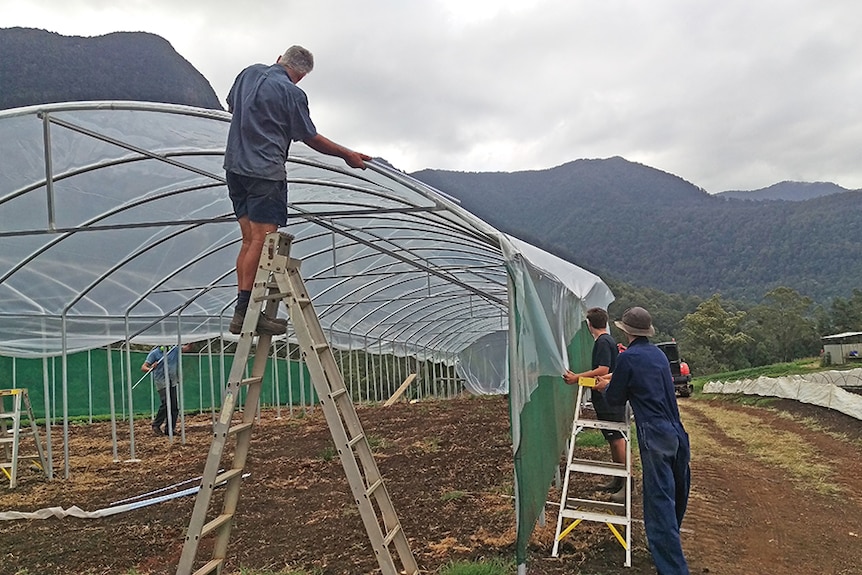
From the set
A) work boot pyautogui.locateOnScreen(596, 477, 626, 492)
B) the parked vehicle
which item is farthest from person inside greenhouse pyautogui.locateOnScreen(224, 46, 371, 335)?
the parked vehicle

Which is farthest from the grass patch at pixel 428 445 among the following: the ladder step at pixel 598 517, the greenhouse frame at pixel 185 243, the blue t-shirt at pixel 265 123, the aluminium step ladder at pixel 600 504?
the blue t-shirt at pixel 265 123

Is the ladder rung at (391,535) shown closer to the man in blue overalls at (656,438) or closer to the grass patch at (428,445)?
the man in blue overalls at (656,438)

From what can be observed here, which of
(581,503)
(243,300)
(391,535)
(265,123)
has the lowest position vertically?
(581,503)

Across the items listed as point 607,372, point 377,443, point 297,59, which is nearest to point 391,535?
point 297,59

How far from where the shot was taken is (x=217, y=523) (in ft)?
10.6

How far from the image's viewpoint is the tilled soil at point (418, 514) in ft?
16.3

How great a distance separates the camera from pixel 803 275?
79.5 m

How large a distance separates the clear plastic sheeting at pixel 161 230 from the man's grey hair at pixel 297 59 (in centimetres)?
122

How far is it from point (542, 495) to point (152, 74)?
220ft

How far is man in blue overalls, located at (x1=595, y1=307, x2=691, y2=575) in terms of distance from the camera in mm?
Answer: 4082

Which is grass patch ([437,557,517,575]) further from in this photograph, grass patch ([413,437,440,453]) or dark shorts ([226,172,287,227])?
grass patch ([413,437,440,453])

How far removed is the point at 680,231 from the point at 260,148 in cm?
9992

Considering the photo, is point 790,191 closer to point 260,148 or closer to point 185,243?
point 185,243

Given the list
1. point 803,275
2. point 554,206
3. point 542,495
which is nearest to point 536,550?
point 542,495
